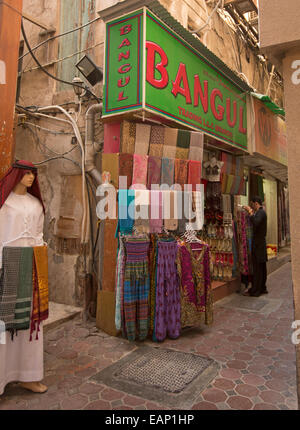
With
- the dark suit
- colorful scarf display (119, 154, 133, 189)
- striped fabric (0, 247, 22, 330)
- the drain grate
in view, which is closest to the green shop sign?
colorful scarf display (119, 154, 133, 189)

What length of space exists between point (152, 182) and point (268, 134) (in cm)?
570

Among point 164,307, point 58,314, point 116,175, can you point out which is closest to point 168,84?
point 116,175

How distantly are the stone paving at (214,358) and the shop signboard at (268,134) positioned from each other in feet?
15.8

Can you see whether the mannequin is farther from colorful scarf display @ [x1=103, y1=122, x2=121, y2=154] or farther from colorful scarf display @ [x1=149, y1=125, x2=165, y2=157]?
colorful scarf display @ [x1=149, y1=125, x2=165, y2=157]

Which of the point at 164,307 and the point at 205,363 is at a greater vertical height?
the point at 164,307

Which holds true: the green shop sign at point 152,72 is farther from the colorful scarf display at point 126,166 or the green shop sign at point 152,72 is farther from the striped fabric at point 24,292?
the striped fabric at point 24,292

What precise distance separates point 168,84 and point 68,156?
2311mm

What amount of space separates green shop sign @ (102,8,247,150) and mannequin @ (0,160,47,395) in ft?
6.82

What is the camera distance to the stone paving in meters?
2.88

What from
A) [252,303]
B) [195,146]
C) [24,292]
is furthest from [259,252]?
[24,292]

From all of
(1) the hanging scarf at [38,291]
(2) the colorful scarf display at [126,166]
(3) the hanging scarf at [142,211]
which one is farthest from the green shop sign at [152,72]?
(1) the hanging scarf at [38,291]

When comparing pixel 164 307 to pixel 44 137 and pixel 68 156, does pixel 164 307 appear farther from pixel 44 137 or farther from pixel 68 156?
pixel 44 137

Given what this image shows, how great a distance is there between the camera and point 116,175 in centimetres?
444

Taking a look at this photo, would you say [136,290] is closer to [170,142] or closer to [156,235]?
[156,235]
